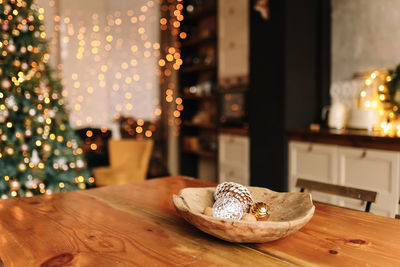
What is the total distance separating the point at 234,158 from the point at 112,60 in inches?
111

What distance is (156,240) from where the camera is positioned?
0.91 m

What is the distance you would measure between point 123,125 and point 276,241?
4.42m

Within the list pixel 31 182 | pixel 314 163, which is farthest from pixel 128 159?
pixel 314 163

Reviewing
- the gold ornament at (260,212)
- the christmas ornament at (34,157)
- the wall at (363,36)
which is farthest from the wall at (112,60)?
the gold ornament at (260,212)

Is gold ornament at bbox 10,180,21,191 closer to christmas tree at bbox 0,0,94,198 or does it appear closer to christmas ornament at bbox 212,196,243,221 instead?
christmas tree at bbox 0,0,94,198

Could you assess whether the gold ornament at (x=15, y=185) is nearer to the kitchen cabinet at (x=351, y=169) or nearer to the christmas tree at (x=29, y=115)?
the christmas tree at (x=29, y=115)

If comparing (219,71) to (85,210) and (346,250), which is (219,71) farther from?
(346,250)

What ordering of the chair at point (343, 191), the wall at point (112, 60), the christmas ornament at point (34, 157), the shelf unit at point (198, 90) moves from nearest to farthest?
1. the chair at point (343, 191)
2. the christmas ornament at point (34, 157)
3. the shelf unit at point (198, 90)
4. the wall at point (112, 60)

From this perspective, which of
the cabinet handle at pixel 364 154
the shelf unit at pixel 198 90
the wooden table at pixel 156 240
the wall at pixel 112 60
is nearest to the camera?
the wooden table at pixel 156 240

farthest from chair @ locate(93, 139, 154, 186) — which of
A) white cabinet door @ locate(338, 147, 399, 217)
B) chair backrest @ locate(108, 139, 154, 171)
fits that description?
white cabinet door @ locate(338, 147, 399, 217)

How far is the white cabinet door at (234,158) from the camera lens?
3.40 m

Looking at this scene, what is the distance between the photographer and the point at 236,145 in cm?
355

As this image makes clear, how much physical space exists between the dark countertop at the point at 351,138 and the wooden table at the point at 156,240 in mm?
1165

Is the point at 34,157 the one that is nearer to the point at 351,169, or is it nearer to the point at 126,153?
the point at 126,153
